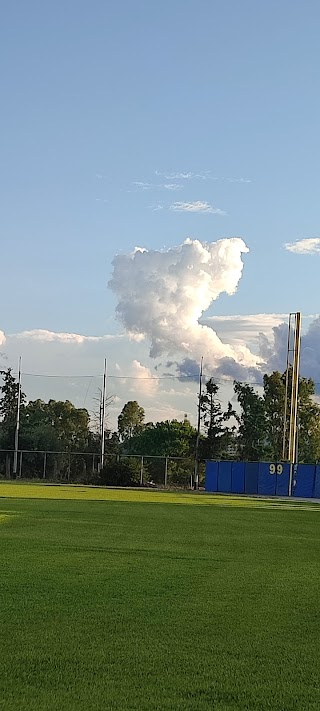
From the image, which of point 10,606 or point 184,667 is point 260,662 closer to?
point 184,667

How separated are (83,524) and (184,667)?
16115 mm

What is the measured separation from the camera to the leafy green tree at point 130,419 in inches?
4611

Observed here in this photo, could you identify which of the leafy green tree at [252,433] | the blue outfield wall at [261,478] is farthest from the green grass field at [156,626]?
the leafy green tree at [252,433]

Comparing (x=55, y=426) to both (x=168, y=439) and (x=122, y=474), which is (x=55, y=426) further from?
(x=122, y=474)

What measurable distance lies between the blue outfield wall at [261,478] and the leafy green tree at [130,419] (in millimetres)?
45854

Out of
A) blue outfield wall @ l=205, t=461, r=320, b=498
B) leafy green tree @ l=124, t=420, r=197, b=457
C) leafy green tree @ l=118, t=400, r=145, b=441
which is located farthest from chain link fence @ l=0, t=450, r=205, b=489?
leafy green tree @ l=118, t=400, r=145, b=441

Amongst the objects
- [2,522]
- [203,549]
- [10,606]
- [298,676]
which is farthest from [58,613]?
[2,522]

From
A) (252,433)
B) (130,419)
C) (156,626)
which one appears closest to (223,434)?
(252,433)

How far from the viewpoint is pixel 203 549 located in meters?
17.2

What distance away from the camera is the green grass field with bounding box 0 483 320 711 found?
259 inches

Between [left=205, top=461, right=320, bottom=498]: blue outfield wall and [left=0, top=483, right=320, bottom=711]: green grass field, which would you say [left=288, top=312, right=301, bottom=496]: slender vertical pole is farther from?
[left=0, top=483, right=320, bottom=711]: green grass field

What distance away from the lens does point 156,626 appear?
9023 mm

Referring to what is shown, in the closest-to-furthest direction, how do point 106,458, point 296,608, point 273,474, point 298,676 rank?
point 298,676 < point 296,608 < point 273,474 < point 106,458

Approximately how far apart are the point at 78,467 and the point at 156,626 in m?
75.4
